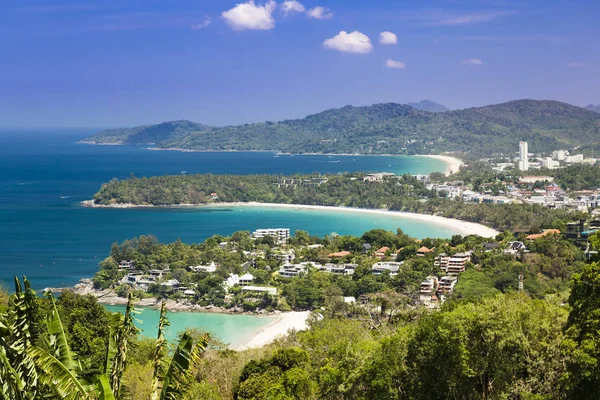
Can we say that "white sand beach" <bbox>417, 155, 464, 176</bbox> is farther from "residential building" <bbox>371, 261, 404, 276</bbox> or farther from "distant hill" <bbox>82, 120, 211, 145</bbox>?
"distant hill" <bbox>82, 120, 211, 145</bbox>

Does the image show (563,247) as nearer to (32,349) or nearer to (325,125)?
(32,349)

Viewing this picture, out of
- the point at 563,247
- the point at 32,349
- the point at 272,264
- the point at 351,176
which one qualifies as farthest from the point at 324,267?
the point at 351,176

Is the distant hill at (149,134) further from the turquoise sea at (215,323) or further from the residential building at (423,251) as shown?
the turquoise sea at (215,323)

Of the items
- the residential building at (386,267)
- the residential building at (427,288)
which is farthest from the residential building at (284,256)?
the residential building at (427,288)

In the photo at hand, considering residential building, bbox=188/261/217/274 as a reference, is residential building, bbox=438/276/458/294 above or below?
below

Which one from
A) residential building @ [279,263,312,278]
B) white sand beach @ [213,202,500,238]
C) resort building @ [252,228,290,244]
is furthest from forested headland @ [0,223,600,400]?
white sand beach @ [213,202,500,238]

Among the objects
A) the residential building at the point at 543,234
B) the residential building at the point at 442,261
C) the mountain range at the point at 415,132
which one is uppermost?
the mountain range at the point at 415,132
